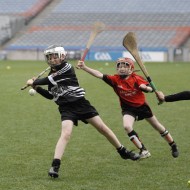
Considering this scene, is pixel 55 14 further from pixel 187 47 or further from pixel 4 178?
pixel 4 178

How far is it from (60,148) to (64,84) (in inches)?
33.9

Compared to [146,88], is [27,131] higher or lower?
lower

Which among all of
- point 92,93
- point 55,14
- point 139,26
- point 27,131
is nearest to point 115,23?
point 139,26

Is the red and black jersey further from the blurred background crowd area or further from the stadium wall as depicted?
the blurred background crowd area

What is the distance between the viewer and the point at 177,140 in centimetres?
980

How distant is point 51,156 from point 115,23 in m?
40.0

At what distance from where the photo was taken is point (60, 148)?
704cm

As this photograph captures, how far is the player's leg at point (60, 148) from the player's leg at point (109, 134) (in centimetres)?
39

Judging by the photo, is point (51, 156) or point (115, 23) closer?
point (51, 156)

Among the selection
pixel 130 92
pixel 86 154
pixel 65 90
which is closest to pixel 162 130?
pixel 130 92

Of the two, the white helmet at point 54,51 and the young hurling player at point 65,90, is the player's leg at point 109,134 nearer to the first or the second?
the young hurling player at point 65,90

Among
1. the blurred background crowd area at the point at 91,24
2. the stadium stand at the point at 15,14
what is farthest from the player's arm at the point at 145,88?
the stadium stand at the point at 15,14

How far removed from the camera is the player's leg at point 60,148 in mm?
6831

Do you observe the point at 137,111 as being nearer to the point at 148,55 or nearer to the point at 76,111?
the point at 76,111
